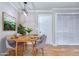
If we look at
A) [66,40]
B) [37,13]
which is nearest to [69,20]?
[66,40]

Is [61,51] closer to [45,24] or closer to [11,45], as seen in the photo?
[11,45]

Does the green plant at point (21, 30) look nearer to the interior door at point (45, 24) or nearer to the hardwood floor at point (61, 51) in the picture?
the interior door at point (45, 24)

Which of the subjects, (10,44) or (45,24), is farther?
(45,24)

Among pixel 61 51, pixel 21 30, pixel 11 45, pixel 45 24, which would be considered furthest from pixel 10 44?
pixel 45 24

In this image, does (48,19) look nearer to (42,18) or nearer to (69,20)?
(42,18)

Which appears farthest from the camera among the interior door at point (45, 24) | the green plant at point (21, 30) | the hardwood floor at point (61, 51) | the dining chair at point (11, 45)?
the interior door at point (45, 24)

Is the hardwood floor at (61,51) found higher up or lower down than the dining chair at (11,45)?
lower down

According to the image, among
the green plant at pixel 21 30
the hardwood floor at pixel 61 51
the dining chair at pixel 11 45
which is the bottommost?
the hardwood floor at pixel 61 51

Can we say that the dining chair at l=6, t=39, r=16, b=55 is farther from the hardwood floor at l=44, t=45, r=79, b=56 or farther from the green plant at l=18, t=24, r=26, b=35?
the green plant at l=18, t=24, r=26, b=35

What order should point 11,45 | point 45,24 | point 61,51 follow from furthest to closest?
point 45,24 < point 61,51 < point 11,45

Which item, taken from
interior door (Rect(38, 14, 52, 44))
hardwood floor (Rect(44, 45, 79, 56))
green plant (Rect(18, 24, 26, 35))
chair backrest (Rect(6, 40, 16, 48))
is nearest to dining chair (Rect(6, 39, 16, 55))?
chair backrest (Rect(6, 40, 16, 48))

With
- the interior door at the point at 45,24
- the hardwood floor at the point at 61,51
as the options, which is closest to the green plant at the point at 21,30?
the interior door at the point at 45,24

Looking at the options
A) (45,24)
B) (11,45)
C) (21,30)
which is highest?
(45,24)

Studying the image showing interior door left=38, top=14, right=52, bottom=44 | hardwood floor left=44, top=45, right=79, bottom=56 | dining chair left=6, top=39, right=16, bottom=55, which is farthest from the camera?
interior door left=38, top=14, right=52, bottom=44
